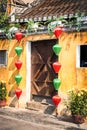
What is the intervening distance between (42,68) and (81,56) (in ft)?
6.11

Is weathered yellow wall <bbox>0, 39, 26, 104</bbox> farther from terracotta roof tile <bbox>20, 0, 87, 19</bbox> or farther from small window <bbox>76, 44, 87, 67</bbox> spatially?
small window <bbox>76, 44, 87, 67</bbox>

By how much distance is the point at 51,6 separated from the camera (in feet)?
39.9

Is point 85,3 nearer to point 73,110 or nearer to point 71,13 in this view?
point 71,13

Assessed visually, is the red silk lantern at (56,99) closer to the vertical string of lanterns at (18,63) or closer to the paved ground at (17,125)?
the paved ground at (17,125)

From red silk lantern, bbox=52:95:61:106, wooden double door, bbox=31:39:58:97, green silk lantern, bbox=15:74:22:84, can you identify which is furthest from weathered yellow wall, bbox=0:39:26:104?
red silk lantern, bbox=52:95:61:106

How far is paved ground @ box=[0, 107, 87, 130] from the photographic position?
948 centimetres

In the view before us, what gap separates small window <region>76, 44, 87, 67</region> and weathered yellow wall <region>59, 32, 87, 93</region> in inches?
5.0

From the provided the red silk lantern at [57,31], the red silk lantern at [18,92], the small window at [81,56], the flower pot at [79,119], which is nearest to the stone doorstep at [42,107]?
the red silk lantern at [18,92]

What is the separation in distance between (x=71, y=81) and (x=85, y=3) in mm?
2843

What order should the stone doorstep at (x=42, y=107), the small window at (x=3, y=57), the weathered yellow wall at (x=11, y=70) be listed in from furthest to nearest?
the small window at (x=3, y=57)
the weathered yellow wall at (x=11, y=70)
the stone doorstep at (x=42, y=107)

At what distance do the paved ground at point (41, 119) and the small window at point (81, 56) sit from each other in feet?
5.78

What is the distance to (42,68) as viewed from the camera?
11539mm

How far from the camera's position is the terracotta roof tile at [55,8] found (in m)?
10.9

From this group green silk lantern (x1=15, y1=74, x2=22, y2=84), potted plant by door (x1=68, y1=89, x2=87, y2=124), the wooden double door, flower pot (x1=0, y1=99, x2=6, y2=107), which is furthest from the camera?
flower pot (x1=0, y1=99, x2=6, y2=107)
